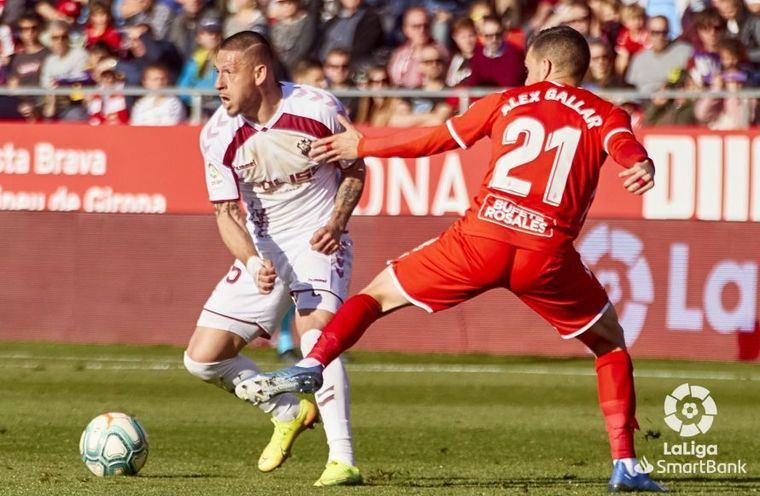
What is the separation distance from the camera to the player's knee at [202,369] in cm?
840

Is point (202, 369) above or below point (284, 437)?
above

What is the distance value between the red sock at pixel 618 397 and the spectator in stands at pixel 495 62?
8425mm

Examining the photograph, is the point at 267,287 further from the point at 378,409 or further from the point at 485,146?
the point at 485,146

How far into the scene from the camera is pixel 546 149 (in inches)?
288

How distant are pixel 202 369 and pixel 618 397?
2176 mm

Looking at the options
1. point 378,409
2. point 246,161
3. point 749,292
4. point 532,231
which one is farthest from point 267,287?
point 749,292

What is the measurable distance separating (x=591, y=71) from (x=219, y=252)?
4136 mm

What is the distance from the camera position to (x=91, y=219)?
16.6m

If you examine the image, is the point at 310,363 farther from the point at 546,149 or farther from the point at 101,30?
the point at 101,30

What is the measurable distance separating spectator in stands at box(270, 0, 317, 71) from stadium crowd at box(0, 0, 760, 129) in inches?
0.6

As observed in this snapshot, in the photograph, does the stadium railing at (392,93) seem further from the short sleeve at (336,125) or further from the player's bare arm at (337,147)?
the player's bare arm at (337,147)

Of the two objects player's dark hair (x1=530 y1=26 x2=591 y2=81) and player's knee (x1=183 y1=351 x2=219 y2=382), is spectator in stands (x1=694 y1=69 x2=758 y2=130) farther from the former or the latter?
player's knee (x1=183 y1=351 x2=219 y2=382)

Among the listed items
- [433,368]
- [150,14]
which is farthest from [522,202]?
[150,14]

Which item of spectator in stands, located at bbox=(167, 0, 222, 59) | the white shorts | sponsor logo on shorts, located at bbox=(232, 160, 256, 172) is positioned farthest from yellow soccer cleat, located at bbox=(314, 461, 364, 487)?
spectator in stands, located at bbox=(167, 0, 222, 59)
